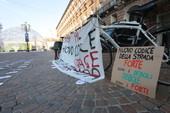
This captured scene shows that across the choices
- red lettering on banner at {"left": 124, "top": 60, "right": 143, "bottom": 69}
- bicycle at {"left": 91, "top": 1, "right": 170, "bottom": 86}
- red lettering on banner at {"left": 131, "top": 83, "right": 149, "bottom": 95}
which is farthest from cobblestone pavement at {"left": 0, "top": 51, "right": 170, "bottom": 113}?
bicycle at {"left": 91, "top": 1, "right": 170, "bottom": 86}

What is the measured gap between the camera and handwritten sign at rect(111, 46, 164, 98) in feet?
4.44

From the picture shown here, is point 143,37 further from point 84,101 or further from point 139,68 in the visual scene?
point 84,101

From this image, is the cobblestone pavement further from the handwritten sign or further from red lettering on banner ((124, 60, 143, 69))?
red lettering on banner ((124, 60, 143, 69))

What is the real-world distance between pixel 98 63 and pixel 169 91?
1.23 m

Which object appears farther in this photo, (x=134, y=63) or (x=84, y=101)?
(x=134, y=63)

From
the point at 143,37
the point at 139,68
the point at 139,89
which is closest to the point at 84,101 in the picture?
the point at 139,89

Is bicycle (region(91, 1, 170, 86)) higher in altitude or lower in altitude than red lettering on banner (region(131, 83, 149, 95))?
higher

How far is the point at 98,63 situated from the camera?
6.99ft

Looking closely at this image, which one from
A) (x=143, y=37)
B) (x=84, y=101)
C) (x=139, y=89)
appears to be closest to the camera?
(x=84, y=101)

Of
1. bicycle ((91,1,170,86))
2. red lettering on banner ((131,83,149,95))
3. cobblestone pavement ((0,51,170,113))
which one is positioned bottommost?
cobblestone pavement ((0,51,170,113))

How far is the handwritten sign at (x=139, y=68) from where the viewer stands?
4.44 ft

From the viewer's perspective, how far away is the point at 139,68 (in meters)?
1.53

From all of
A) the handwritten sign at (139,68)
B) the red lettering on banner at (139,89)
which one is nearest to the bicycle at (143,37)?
the handwritten sign at (139,68)

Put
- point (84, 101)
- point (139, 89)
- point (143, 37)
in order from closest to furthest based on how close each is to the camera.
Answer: point (84, 101) → point (139, 89) → point (143, 37)
